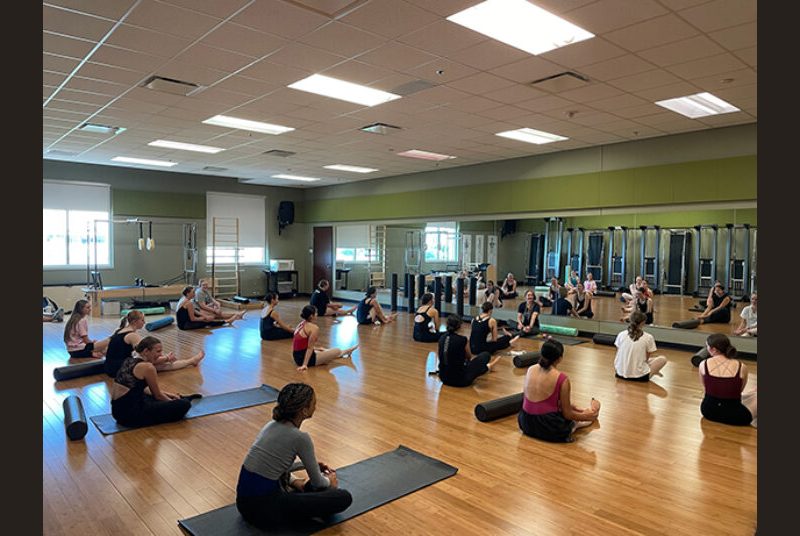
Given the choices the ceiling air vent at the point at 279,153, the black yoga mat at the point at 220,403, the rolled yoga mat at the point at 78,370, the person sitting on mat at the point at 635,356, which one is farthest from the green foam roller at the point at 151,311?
the person sitting on mat at the point at 635,356

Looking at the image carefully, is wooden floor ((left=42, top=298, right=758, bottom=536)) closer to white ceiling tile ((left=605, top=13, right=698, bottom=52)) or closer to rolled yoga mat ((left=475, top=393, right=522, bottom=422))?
rolled yoga mat ((left=475, top=393, right=522, bottom=422))

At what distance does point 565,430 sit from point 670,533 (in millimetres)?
1373

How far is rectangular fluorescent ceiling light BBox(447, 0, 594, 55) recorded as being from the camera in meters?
3.94

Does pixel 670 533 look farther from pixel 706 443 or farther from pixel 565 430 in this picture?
pixel 706 443

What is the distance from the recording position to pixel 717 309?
8820 millimetres

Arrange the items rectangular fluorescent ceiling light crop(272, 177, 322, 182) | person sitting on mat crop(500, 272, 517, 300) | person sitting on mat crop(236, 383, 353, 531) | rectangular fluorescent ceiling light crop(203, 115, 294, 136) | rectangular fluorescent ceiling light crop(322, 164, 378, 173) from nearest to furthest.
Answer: person sitting on mat crop(236, 383, 353, 531) < rectangular fluorescent ceiling light crop(203, 115, 294, 136) < rectangular fluorescent ceiling light crop(322, 164, 378, 173) < person sitting on mat crop(500, 272, 517, 300) < rectangular fluorescent ceiling light crop(272, 177, 322, 182)

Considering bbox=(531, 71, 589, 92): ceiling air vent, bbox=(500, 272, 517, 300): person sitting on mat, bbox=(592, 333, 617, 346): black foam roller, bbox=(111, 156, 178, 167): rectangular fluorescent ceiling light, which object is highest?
bbox=(111, 156, 178, 167): rectangular fluorescent ceiling light

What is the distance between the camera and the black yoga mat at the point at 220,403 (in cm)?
452

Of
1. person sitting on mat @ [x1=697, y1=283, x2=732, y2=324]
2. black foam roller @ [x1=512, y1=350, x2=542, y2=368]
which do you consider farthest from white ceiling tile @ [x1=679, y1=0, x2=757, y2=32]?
person sitting on mat @ [x1=697, y1=283, x2=732, y2=324]

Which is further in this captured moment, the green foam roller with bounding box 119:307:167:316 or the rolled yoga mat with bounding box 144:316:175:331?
the green foam roller with bounding box 119:307:167:316

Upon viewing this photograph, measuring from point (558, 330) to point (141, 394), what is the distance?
7.00 m

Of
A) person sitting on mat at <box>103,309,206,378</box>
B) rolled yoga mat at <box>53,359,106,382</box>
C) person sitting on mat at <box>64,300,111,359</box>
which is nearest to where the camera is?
person sitting on mat at <box>103,309,206,378</box>

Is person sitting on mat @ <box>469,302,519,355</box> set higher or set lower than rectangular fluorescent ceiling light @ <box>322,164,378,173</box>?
lower

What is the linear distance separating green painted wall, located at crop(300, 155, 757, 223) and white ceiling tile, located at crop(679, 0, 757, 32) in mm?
1625
